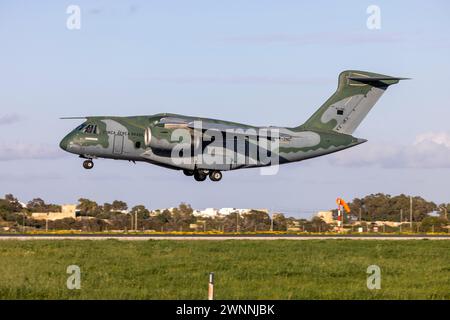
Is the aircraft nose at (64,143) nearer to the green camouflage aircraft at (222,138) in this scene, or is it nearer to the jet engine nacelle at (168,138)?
the green camouflage aircraft at (222,138)

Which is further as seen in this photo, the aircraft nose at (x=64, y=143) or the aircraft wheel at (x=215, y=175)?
the aircraft wheel at (x=215, y=175)

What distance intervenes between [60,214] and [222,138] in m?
40.4

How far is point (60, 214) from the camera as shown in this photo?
8512cm

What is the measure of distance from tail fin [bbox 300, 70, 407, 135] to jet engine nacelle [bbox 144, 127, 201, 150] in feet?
22.9

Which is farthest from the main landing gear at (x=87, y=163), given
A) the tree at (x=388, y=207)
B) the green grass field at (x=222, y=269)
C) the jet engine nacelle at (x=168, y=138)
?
the tree at (x=388, y=207)

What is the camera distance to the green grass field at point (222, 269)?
2306cm

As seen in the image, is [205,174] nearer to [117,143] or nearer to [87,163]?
[117,143]

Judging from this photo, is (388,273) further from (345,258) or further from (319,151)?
(319,151)

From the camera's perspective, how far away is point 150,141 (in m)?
45.6

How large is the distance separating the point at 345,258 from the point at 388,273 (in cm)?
465

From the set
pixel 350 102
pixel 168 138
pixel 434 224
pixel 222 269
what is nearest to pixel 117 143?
pixel 168 138

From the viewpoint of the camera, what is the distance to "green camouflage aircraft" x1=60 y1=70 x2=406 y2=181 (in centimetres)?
4572

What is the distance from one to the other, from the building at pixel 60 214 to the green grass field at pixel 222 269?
1756 inches
